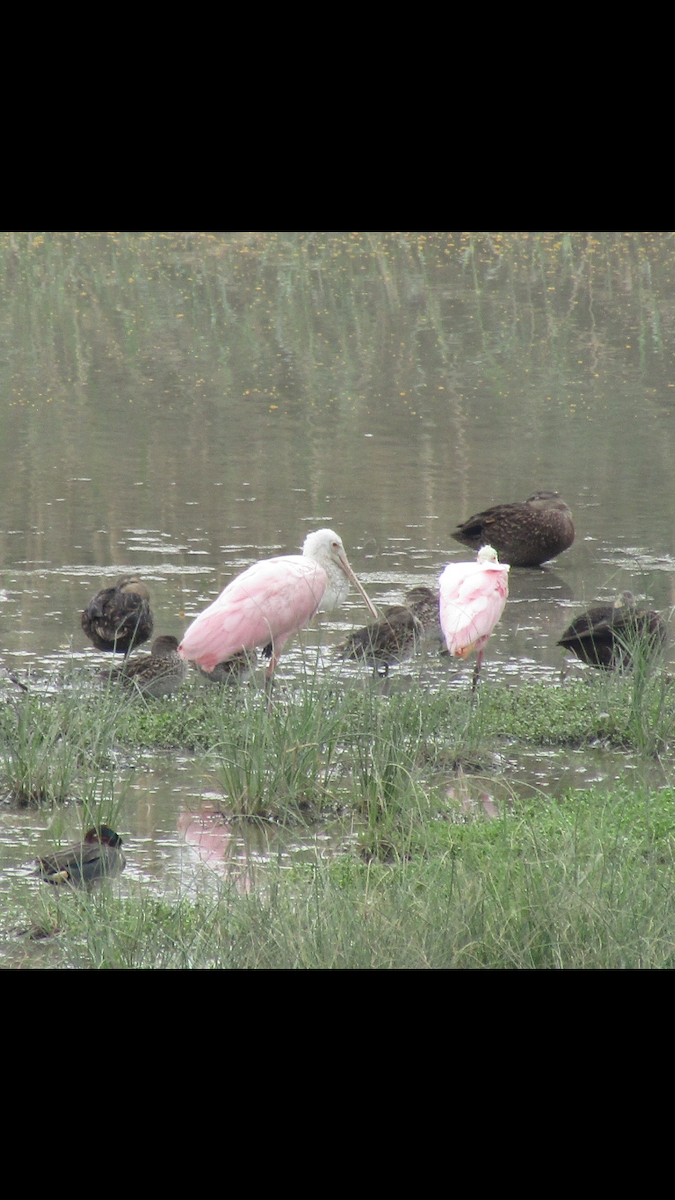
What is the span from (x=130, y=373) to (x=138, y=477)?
507 cm

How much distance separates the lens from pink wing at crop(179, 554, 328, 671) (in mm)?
7422

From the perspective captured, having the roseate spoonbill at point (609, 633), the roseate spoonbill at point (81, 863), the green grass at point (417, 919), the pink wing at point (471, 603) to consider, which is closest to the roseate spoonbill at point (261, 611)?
the pink wing at point (471, 603)

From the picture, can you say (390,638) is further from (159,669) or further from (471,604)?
(159,669)

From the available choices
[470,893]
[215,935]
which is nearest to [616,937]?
[470,893]

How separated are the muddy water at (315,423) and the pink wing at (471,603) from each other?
0.22 meters

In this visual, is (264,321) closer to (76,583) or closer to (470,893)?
(76,583)

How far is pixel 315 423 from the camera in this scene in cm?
1583

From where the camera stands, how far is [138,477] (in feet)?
43.5

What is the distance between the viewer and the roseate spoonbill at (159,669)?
739cm

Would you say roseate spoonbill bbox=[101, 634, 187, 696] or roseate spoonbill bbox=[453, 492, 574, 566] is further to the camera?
roseate spoonbill bbox=[453, 492, 574, 566]

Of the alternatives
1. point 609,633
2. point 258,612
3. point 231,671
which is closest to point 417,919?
point 258,612

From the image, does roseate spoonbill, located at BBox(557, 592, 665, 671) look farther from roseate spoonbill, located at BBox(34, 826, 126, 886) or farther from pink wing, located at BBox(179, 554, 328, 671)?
roseate spoonbill, located at BBox(34, 826, 126, 886)

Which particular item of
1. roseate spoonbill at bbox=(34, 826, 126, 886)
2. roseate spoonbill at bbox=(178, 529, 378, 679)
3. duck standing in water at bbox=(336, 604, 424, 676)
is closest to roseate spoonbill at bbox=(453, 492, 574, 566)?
duck standing in water at bbox=(336, 604, 424, 676)

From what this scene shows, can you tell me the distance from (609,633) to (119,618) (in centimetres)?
242
